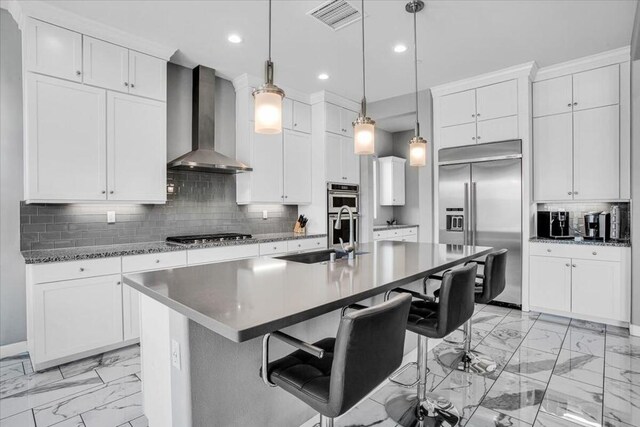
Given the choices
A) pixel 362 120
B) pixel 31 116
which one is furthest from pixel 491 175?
pixel 31 116

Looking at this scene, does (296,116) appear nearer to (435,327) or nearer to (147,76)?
(147,76)

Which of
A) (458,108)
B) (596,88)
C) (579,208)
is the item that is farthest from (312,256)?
(596,88)

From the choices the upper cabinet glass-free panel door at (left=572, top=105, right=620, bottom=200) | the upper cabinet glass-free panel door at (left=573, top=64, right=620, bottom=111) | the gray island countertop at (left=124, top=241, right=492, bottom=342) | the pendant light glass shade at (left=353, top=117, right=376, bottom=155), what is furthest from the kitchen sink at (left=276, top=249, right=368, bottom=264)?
the upper cabinet glass-free panel door at (left=573, top=64, right=620, bottom=111)

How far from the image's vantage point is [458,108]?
4.69 meters

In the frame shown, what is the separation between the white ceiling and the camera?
2887 millimetres

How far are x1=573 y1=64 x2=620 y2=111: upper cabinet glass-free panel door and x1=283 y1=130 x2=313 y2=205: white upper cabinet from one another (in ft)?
11.0

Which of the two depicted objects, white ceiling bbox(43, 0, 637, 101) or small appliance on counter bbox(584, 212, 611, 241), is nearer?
white ceiling bbox(43, 0, 637, 101)

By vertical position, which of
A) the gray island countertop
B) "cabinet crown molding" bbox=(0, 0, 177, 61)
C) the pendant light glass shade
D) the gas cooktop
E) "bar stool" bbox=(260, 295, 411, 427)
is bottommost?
"bar stool" bbox=(260, 295, 411, 427)

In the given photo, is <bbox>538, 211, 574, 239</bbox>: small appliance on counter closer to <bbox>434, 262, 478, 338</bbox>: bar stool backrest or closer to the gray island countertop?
the gray island countertop

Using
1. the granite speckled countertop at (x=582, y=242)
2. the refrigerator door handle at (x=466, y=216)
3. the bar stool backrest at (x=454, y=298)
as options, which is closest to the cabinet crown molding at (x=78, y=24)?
the bar stool backrest at (x=454, y=298)

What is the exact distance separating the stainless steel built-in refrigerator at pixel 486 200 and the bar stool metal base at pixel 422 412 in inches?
104

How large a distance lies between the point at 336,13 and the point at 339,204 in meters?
2.77

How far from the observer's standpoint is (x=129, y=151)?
10.8 feet

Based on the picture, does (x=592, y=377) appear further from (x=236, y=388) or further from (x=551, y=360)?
(x=236, y=388)
